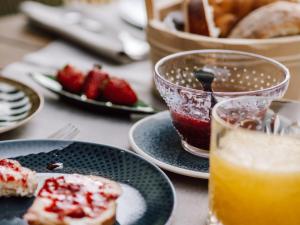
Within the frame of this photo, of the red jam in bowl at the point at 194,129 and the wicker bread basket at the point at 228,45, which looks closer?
the red jam in bowl at the point at 194,129

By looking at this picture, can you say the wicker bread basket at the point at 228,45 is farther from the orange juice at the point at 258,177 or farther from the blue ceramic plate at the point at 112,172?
the orange juice at the point at 258,177

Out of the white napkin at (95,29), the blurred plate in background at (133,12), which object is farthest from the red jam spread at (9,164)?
the blurred plate in background at (133,12)

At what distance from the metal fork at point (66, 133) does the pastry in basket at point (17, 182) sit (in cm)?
21

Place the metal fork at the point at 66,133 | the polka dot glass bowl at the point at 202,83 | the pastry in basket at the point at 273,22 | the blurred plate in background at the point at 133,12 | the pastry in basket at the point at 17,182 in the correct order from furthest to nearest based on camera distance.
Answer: the blurred plate in background at the point at 133,12
the pastry in basket at the point at 273,22
the metal fork at the point at 66,133
the polka dot glass bowl at the point at 202,83
the pastry in basket at the point at 17,182

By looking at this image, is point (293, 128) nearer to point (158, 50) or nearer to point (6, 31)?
point (158, 50)

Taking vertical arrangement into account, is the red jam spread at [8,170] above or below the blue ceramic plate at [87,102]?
above

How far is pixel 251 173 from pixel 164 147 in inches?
12.1

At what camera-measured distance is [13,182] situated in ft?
2.86

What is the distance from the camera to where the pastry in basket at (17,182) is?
0.87 metres

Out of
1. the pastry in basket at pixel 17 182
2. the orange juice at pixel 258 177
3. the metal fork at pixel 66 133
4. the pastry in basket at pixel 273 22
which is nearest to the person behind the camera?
the orange juice at pixel 258 177

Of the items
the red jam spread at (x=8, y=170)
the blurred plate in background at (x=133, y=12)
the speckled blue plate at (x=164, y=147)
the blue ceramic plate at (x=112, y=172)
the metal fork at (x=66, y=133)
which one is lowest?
the blurred plate in background at (x=133, y=12)

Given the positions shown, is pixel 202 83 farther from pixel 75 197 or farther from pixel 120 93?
pixel 75 197

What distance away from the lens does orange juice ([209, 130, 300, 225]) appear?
74cm

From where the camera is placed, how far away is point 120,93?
4.00ft
